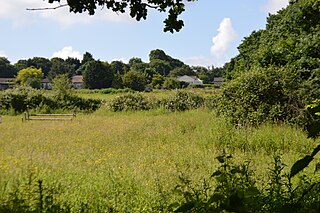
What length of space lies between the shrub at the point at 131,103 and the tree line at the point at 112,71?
A: 1144 centimetres

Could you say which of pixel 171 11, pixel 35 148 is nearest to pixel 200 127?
pixel 35 148

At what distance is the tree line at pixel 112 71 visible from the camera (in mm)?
66375

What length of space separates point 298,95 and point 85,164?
8843 mm

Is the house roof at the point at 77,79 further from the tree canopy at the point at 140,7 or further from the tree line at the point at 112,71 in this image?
the tree canopy at the point at 140,7

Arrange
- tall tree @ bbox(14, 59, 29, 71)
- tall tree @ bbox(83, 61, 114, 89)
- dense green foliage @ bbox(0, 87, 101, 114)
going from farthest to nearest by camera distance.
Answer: tall tree @ bbox(14, 59, 29, 71)
tall tree @ bbox(83, 61, 114, 89)
dense green foliage @ bbox(0, 87, 101, 114)

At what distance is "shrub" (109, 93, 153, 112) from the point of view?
29.4 metres

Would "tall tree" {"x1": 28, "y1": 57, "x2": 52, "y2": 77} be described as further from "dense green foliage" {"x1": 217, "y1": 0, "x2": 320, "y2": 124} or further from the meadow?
"dense green foliage" {"x1": 217, "y1": 0, "x2": 320, "y2": 124}

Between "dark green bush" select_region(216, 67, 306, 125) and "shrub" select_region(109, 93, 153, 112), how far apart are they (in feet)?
51.6

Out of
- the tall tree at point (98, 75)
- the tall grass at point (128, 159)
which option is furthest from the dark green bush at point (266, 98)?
the tall tree at point (98, 75)

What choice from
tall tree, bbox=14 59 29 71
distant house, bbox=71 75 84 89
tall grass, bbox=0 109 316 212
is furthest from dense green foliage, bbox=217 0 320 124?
tall tree, bbox=14 59 29 71

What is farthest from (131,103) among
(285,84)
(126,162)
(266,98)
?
(126,162)

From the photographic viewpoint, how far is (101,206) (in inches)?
184

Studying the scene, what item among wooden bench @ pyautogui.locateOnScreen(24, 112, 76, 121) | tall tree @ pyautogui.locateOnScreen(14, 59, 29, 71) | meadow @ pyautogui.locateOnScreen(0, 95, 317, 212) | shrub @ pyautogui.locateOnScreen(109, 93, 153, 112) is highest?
tall tree @ pyautogui.locateOnScreen(14, 59, 29, 71)

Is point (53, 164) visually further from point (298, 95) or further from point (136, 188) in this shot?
point (298, 95)
